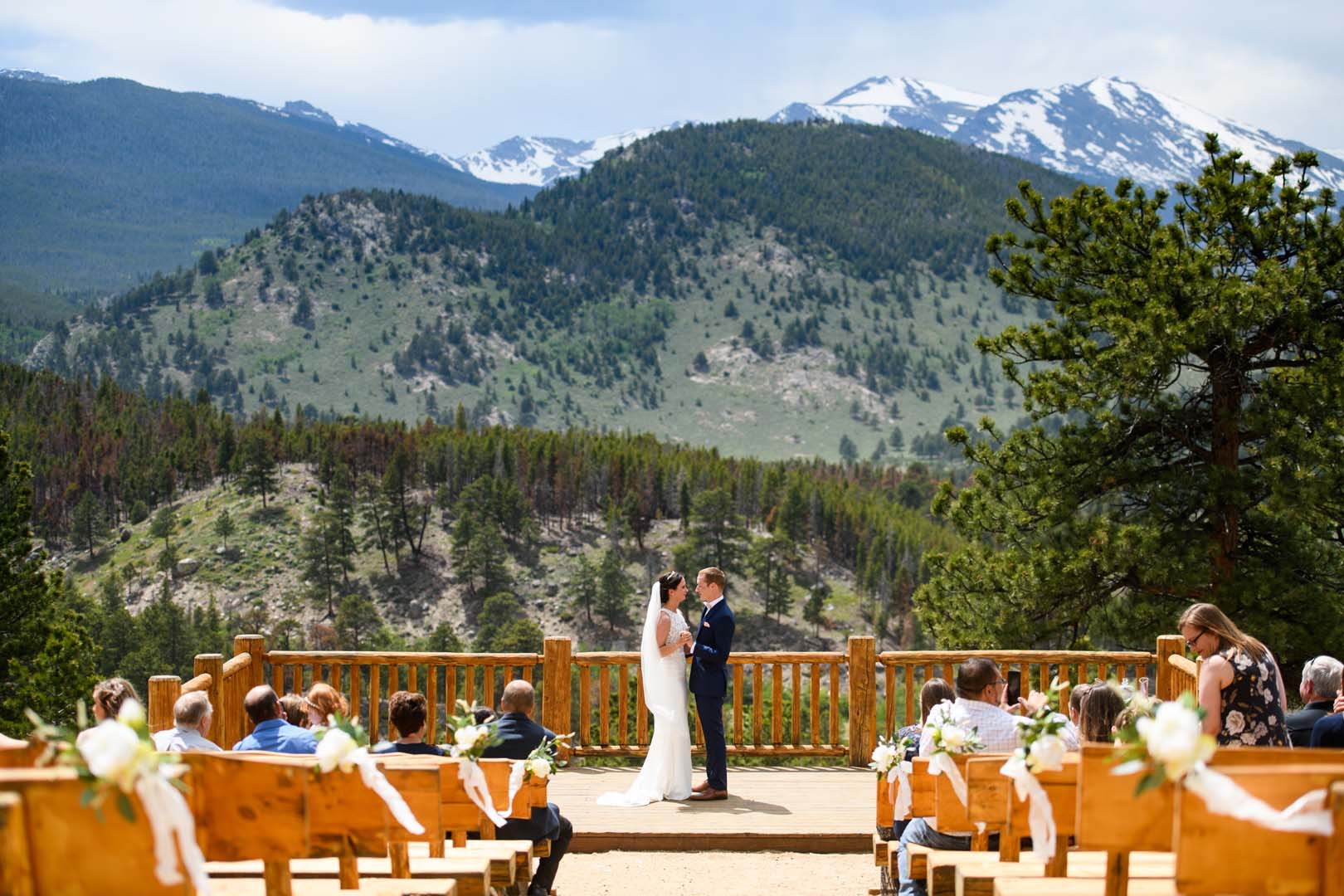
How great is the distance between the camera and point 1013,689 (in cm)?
889

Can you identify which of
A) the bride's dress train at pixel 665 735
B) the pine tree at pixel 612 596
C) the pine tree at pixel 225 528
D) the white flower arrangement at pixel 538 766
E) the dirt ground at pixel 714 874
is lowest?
the pine tree at pixel 612 596

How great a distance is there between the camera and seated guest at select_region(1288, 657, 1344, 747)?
7.55 meters

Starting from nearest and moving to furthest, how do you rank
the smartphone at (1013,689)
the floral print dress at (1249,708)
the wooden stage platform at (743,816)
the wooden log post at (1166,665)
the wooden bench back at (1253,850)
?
1. the wooden bench back at (1253,850)
2. the floral print dress at (1249,708)
3. the smartphone at (1013,689)
4. the wooden stage platform at (743,816)
5. the wooden log post at (1166,665)

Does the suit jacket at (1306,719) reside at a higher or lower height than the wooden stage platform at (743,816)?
higher

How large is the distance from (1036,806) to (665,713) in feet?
16.3

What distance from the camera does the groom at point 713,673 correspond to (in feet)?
30.2

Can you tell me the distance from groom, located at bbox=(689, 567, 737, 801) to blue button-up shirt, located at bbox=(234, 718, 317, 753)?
3.24m

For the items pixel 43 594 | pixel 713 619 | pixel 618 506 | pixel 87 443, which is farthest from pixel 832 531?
pixel 713 619

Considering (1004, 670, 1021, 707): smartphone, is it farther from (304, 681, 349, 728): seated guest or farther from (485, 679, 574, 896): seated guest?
(304, 681, 349, 728): seated guest

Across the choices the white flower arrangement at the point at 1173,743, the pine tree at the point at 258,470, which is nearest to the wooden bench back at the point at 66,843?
the white flower arrangement at the point at 1173,743

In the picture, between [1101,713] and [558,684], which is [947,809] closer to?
[1101,713]

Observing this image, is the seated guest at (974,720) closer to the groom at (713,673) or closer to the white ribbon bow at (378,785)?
the white ribbon bow at (378,785)

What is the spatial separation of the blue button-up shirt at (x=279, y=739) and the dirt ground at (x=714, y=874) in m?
2.15

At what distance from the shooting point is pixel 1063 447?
17.5 m
